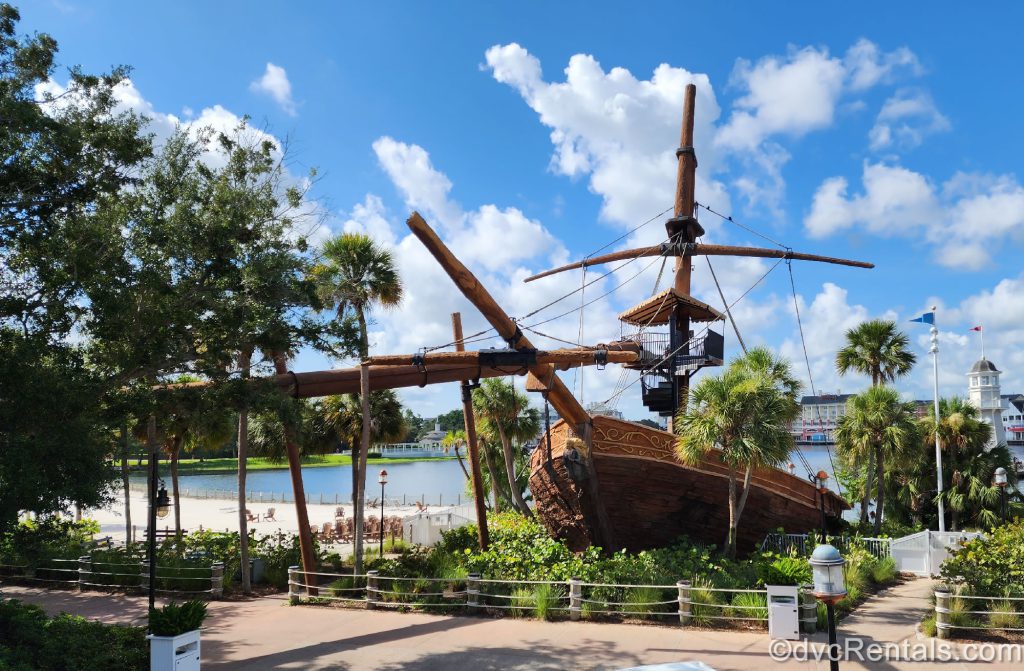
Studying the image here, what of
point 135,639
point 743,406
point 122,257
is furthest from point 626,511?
point 122,257

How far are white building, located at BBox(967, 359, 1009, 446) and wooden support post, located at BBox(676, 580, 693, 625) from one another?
1136 inches

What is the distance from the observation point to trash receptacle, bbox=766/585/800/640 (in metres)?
10.6

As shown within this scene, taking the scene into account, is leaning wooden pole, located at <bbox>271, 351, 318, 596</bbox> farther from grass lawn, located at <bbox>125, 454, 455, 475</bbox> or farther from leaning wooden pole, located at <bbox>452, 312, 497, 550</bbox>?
grass lawn, located at <bbox>125, 454, 455, 475</bbox>

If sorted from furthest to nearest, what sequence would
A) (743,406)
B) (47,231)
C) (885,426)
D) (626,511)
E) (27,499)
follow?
(885,426)
(626,511)
(743,406)
(47,231)
(27,499)

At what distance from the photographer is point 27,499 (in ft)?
28.4

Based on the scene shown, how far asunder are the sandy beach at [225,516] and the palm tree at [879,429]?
1537cm

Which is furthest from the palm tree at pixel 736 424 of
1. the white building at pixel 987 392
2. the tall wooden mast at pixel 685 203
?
the white building at pixel 987 392

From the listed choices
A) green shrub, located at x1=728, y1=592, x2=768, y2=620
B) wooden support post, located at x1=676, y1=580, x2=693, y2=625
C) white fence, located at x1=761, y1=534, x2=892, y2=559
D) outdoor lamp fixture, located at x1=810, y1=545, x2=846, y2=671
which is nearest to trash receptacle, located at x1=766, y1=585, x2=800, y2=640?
green shrub, located at x1=728, y1=592, x2=768, y2=620

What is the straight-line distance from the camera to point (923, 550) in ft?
54.5

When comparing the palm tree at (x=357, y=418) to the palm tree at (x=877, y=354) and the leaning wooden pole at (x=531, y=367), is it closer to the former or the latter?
the leaning wooden pole at (x=531, y=367)

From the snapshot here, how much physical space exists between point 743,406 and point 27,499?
12938mm

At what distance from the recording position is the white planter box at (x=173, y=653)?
8773 mm

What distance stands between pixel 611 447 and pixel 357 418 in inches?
305

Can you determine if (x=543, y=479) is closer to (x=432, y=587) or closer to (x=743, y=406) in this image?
(x=432, y=587)
